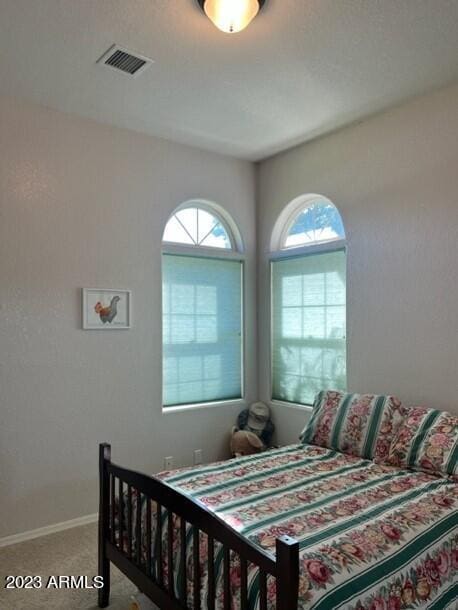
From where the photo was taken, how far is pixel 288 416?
3828 mm

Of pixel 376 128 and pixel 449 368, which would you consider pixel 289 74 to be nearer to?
Answer: pixel 376 128

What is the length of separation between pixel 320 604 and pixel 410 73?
272cm

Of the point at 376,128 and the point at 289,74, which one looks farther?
the point at 376,128

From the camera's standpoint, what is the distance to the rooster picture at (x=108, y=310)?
3.21 m

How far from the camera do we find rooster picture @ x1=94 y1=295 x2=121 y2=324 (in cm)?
321

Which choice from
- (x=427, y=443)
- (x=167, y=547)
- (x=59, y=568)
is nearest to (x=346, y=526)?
(x=167, y=547)

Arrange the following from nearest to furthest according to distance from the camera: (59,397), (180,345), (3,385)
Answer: (3,385) → (59,397) → (180,345)

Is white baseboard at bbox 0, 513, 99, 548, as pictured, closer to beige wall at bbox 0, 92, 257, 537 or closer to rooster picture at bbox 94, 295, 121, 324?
beige wall at bbox 0, 92, 257, 537

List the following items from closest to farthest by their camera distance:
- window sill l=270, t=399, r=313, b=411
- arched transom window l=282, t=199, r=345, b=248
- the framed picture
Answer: the framed picture → arched transom window l=282, t=199, r=345, b=248 → window sill l=270, t=399, r=313, b=411

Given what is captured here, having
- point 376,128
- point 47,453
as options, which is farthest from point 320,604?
point 376,128

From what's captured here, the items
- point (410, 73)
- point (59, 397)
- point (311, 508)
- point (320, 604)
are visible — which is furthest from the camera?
point (59, 397)

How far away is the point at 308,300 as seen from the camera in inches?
147

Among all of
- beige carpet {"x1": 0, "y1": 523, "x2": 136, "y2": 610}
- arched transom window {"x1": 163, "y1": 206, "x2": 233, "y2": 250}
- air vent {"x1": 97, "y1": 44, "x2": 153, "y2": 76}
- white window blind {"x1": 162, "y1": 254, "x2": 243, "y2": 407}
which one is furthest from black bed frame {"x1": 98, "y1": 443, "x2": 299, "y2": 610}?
air vent {"x1": 97, "y1": 44, "x2": 153, "y2": 76}

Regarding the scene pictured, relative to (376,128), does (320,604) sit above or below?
below
